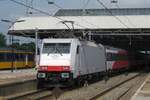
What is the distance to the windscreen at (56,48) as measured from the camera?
28469mm

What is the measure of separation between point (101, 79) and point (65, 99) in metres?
18.4

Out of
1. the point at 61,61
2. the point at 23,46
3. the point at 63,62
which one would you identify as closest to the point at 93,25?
the point at 61,61

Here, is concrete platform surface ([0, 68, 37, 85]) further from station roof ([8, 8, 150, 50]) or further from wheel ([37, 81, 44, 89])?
station roof ([8, 8, 150, 50])

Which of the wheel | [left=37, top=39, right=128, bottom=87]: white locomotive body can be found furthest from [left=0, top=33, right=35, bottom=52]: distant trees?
the wheel

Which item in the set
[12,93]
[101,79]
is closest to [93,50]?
[101,79]

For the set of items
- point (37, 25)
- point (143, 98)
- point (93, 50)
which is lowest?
point (143, 98)

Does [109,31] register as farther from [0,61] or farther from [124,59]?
[0,61]

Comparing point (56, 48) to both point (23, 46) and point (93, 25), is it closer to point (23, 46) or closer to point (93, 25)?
point (93, 25)

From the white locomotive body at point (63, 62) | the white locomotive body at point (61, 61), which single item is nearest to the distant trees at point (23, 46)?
the white locomotive body at point (63, 62)

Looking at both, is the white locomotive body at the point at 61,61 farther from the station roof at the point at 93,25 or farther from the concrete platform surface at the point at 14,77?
the station roof at the point at 93,25

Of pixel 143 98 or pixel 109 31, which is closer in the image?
pixel 143 98

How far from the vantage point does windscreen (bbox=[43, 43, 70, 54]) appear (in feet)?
93.4

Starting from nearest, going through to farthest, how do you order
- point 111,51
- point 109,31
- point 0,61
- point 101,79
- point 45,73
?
point 45,73, point 101,79, point 111,51, point 0,61, point 109,31

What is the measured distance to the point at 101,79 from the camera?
135 feet
